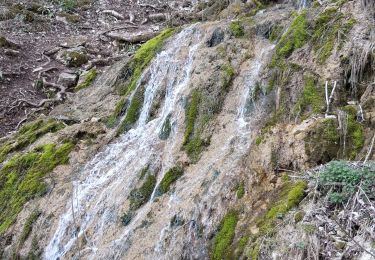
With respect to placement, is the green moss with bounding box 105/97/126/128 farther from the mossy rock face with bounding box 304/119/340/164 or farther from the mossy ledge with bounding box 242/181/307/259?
the mossy ledge with bounding box 242/181/307/259

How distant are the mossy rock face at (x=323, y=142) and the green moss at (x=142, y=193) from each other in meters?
2.60

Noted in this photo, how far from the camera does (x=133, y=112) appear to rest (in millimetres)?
9172

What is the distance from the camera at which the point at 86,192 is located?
301 inches

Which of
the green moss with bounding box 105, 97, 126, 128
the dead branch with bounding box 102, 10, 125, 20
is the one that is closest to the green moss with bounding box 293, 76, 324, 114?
the green moss with bounding box 105, 97, 126, 128

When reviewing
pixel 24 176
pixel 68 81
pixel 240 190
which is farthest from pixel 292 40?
pixel 68 81

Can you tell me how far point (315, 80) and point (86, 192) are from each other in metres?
4.26

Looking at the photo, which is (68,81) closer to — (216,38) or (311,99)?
(216,38)

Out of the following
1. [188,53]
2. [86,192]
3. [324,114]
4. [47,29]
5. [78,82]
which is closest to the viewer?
[324,114]

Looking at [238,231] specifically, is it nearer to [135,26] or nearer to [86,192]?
[86,192]

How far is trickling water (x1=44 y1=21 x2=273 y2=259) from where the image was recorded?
5879 mm

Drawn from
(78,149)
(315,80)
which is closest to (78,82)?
(78,149)

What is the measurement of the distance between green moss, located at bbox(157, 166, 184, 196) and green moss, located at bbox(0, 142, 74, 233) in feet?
8.65

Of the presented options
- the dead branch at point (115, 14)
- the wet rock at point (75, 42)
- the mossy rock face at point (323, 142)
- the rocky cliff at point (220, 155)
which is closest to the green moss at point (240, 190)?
the rocky cliff at point (220, 155)

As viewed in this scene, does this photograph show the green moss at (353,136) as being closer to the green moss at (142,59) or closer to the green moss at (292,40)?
the green moss at (292,40)
